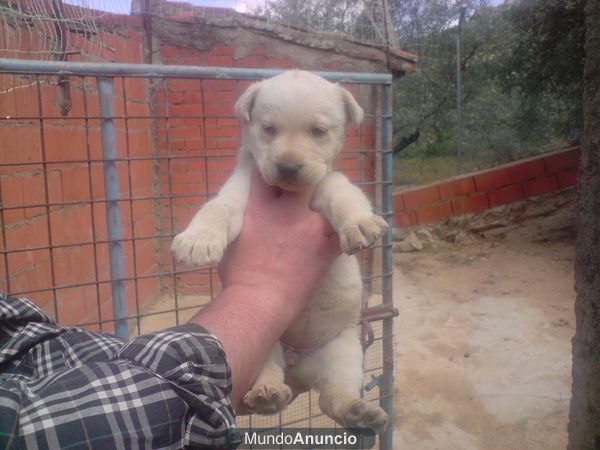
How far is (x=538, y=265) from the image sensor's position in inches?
236

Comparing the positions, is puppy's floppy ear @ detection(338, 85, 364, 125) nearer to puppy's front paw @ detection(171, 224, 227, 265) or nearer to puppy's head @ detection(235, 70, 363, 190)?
puppy's head @ detection(235, 70, 363, 190)

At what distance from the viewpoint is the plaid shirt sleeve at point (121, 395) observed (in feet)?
2.75

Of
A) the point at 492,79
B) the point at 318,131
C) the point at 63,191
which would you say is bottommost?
the point at 63,191

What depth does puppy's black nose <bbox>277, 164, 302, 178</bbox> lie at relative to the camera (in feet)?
6.51

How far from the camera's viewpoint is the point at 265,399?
179 centimetres

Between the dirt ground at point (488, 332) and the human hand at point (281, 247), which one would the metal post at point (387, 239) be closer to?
the human hand at point (281, 247)

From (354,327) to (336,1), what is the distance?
474 cm

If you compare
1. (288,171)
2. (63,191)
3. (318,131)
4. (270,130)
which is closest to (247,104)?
(270,130)

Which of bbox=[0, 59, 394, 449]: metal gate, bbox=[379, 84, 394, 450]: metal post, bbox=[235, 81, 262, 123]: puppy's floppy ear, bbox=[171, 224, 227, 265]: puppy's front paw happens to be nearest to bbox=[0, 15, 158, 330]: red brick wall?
bbox=[0, 59, 394, 449]: metal gate

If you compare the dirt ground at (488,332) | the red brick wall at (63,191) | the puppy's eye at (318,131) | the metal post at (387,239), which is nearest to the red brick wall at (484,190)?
the dirt ground at (488,332)

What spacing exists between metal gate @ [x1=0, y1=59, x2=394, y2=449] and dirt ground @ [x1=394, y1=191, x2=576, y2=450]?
356 millimetres

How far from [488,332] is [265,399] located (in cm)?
308

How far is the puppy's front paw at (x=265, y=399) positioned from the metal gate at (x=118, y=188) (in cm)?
57

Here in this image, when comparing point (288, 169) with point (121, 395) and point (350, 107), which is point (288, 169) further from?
point (121, 395)
